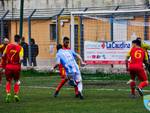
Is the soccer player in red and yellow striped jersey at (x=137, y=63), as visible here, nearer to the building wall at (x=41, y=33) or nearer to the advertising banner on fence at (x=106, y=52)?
the advertising banner on fence at (x=106, y=52)

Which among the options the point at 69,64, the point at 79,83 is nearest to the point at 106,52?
the point at 69,64

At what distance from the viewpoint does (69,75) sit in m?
21.3

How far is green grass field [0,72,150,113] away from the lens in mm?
16975

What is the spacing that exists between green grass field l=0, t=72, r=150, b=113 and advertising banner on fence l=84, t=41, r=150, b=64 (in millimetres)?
5479

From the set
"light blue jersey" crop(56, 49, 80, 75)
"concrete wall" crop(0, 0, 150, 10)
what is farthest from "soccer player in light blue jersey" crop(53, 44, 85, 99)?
"concrete wall" crop(0, 0, 150, 10)

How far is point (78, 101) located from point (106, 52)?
Result: 14470 mm

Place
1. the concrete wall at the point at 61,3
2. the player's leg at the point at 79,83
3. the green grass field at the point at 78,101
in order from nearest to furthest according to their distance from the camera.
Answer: the green grass field at the point at 78,101 → the player's leg at the point at 79,83 → the concrete wall at the point at 61,3

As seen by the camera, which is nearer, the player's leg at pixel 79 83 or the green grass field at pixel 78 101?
the green grass field at pixel 78 101

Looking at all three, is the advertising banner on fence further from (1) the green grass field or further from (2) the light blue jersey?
(2) the light blue jersey

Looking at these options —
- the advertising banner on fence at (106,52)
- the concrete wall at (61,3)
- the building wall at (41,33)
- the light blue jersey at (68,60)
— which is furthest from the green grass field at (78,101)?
the concrete wall at (61,3)

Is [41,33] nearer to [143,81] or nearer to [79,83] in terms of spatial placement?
[79,83]

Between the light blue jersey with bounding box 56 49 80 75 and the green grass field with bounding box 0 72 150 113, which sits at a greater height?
the light blue jersey with bounding box 56 49 80 75

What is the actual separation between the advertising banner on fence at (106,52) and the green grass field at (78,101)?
5.48 m

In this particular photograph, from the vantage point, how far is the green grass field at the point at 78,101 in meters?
17.0
